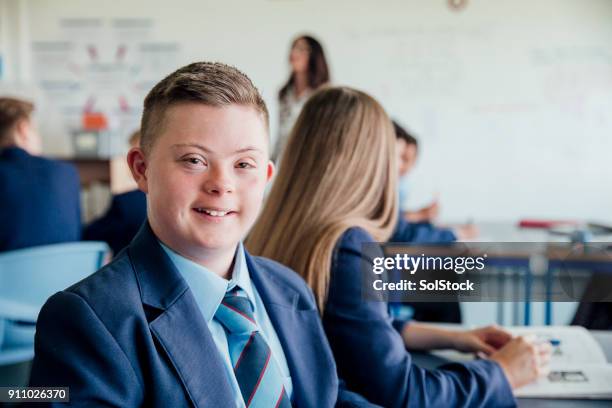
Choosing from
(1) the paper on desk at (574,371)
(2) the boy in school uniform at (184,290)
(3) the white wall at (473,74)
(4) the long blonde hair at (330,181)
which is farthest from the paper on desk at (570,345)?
(3) the white wall at (473,74)

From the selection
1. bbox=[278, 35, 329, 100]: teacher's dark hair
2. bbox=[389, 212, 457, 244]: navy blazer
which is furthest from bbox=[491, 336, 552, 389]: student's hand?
bbox=[278, 35, 329, 100]: teacher's dark hair

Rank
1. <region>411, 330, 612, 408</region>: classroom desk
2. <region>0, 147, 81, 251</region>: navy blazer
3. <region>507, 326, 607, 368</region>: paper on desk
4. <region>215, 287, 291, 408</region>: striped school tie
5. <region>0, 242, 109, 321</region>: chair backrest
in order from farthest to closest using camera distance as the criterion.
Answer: <region>0, 147, 81, 251</region>: navy blazer → <region>0, 242, 109, 321</region>: chair backrest → <region>507, 326, 607, 368</region>: paper on desk → <region>411, 330, 612, 408</region>: classroom desk → <region>215, 287, 291, 408</region>: striped school tie

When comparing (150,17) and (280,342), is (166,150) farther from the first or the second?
(150,17)

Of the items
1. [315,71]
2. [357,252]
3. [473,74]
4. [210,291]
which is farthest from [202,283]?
[473,74]

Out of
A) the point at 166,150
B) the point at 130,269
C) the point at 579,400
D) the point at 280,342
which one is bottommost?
the point at 579,400

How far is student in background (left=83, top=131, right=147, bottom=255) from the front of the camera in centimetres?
239

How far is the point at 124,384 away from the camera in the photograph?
64cm

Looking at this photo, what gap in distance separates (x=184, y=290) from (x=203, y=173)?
138mm

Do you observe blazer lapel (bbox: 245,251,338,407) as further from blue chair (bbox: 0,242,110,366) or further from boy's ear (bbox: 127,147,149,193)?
blue chair (bbox: 0,242,110,366)

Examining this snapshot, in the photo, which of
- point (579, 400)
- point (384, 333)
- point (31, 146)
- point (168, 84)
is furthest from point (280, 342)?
point (31, 146)

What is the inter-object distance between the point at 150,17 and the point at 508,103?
2728 millimetres

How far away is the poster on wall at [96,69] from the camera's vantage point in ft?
15.9

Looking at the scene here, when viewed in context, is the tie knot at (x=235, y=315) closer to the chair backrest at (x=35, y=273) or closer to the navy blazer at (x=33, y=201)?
the chair backrest at (x=35, y=273)

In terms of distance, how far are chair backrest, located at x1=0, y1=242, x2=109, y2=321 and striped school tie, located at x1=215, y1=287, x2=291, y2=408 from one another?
1.29 m
